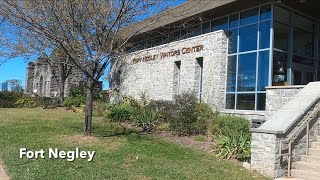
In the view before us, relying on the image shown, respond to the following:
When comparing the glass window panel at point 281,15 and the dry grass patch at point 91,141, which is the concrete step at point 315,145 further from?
the glass window panel at point 281,15

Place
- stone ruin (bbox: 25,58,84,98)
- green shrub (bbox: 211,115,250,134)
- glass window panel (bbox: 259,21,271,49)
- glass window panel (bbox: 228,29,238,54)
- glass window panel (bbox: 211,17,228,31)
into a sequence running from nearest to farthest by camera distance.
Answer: green shrub (bbox: 211,115,250,134) → glass window panel (bbox: 259,21,271,49) → glass window panel (bbox: 228,29,238,54) → glass window panel (bbox: 211,17,228,31) → stone ruin (bbox: 25,58,84,98)

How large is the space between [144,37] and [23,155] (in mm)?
16845

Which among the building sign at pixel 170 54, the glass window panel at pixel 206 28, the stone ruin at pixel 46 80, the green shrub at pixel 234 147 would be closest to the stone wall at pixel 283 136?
the green shrub at pixel 234 147

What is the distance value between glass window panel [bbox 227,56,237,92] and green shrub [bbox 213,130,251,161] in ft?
25.6

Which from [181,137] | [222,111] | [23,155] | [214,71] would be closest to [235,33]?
[214,71]

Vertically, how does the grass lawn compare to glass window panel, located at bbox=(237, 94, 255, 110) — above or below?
below

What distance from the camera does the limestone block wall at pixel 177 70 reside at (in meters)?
18.9

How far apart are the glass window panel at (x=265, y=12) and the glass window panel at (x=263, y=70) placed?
5.13 ft

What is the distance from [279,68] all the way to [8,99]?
22427 mm

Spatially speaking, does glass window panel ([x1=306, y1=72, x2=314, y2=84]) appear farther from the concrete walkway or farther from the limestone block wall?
the concrete walkway

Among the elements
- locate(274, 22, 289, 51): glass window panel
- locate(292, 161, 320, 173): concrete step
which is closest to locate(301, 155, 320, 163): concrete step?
locate(292, 161, 320, 173): concrete step

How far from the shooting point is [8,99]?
3127 cm

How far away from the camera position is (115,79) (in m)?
30.0

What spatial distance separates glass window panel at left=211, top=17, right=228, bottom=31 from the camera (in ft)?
63.9
